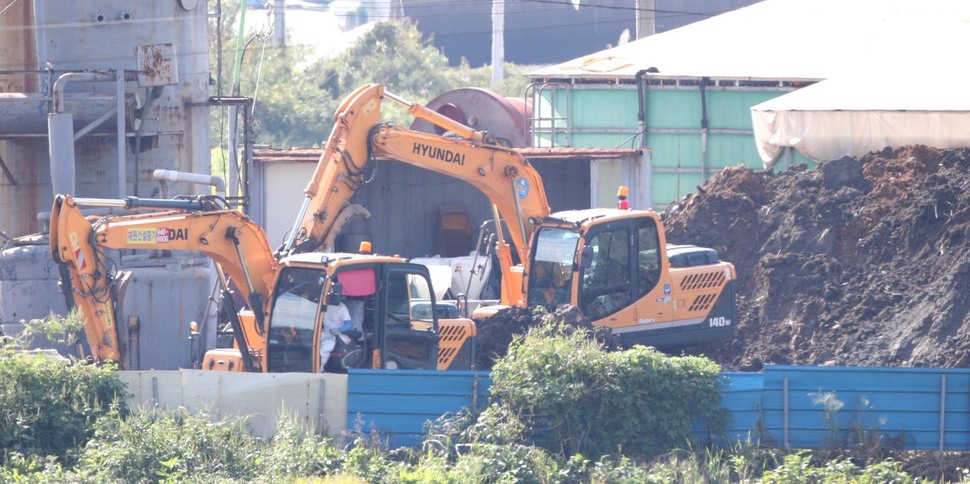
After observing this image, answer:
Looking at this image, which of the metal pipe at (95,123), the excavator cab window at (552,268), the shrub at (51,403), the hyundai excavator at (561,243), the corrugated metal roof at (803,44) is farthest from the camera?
the corrugated metal roof at (803,44)

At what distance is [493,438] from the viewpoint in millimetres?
10664

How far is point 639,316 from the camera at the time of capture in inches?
577

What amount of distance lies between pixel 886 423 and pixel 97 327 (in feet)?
24.2

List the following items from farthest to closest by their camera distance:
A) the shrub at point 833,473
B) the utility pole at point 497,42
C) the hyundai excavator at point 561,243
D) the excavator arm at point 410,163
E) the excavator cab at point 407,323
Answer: the utility pole at point 497,42, the hyundai excavator at point 561,243, the excavator arm at point 410,163, the excavator cab at point 407,323, the shrub at point 833,473

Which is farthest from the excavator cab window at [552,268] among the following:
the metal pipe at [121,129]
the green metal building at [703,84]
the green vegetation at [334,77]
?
the green vegetation at [334,77]

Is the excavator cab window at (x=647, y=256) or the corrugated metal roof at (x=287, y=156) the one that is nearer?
the excavator cab window at (x=647, y=256)

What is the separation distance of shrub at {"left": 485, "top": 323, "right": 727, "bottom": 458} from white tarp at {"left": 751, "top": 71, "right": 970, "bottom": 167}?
35.6 feet

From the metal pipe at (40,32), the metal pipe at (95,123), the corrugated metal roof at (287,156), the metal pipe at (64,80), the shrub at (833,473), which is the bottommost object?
the shrub at (833,473)

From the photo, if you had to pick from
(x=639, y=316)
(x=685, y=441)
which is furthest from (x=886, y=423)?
(x=639, y=316)

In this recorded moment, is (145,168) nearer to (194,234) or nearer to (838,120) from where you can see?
(194,234)

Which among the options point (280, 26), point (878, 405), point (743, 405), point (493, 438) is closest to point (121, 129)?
point (493, 438)

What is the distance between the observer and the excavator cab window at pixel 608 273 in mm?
14406

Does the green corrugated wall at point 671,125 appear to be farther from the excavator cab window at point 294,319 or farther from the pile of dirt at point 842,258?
the excavator cab window at point 294,319

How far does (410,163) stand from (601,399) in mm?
5250
